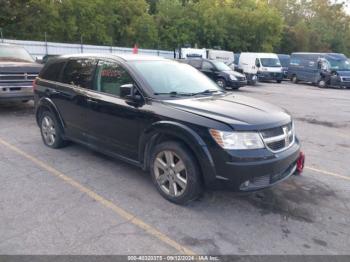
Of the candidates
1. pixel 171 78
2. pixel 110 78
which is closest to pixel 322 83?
pixel 171 78

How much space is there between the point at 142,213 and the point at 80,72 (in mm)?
2640

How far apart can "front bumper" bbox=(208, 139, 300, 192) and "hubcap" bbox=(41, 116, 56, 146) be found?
346 centimetres

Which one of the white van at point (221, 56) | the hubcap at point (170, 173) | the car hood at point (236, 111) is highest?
the white van at point (221, 56)

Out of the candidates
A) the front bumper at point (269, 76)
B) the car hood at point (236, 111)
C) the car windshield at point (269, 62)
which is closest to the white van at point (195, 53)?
the car windshield at point (269, 62)

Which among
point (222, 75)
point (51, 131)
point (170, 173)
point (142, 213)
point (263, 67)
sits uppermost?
point (263, 67)

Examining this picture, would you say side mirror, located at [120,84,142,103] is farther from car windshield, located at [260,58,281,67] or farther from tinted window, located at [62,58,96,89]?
car windshield, located at [260,58,281,67]

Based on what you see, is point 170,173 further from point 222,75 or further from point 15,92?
point 222,75

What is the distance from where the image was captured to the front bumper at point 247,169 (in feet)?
11.9

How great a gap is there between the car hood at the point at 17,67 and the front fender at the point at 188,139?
5.68m

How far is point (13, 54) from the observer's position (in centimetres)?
980

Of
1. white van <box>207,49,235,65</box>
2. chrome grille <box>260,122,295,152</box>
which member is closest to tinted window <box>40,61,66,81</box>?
chrome grille <box>260,122,295,152</box>

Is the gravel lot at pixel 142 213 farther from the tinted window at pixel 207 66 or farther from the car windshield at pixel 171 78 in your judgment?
the tinted window at pixel 207 66

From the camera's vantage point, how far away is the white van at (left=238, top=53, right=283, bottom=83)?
2414cm

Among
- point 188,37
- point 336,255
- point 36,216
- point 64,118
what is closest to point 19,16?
point 188,37
